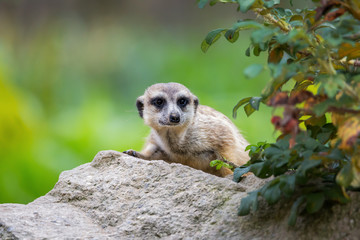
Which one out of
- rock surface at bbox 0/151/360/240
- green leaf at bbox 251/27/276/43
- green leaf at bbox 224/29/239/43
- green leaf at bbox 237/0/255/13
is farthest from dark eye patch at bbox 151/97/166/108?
green leaf at bbox 251/27/276/43

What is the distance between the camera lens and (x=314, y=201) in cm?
151

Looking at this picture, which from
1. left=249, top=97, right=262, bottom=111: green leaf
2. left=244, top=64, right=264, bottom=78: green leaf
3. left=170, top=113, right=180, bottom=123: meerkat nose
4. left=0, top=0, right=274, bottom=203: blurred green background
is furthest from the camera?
left=0, top=0, right=274, bottom=203: blurred green background

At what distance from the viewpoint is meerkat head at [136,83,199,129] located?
10.5 feet

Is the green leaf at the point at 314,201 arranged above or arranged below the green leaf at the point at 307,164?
below

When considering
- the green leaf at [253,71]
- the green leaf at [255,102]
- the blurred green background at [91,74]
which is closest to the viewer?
the green leaf at [253,71]

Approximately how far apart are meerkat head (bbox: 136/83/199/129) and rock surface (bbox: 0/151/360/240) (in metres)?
0.86

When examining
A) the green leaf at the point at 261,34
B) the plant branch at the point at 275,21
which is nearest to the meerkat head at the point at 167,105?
the plant branch at the point at 275,21

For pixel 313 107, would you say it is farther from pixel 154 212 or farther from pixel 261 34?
pixel 154 212

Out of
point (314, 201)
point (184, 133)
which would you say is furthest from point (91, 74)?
point (314, 201)

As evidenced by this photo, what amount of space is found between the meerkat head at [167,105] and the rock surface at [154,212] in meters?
0.86

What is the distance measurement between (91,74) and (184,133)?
3.88 m

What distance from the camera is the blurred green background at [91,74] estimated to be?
4.91 meters

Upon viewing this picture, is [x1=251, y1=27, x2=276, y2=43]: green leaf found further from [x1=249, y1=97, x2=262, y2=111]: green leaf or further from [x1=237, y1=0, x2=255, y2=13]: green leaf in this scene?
[x1=249, y1=97, x2=262, y2=111]: green leaf

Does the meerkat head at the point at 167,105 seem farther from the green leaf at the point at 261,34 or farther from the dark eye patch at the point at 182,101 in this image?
the green leaf at the point at 261,34
